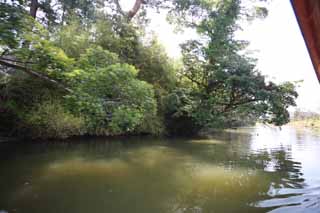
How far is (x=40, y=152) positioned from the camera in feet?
21.1

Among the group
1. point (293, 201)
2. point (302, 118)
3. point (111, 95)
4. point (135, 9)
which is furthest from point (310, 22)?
point (302, 118)

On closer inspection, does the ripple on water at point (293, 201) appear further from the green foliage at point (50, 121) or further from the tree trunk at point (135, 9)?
the tree trunk at point (135, 9)

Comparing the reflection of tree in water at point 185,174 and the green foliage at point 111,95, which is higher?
the green foliage at point 111,95

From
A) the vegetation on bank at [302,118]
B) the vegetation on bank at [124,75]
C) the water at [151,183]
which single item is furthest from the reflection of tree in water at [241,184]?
the vegetation on bank at [302,118]

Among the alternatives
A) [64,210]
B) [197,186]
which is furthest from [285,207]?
[64,210]

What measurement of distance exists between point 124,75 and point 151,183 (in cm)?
228

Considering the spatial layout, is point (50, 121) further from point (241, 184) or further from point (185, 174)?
point (241, 184)

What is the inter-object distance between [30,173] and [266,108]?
9.31m

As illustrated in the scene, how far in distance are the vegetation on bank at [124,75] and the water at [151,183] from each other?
3.85 ft

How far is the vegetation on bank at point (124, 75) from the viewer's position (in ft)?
15.5

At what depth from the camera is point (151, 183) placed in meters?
4.16

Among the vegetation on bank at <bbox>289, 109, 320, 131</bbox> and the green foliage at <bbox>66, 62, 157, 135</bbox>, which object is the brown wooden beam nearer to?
the green foliage at <bbox>66, 62, 157, 135</bbox>

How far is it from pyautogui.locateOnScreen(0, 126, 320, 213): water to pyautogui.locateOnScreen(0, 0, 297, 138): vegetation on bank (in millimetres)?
1173

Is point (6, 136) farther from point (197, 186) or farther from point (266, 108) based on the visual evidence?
point (266, 108)
